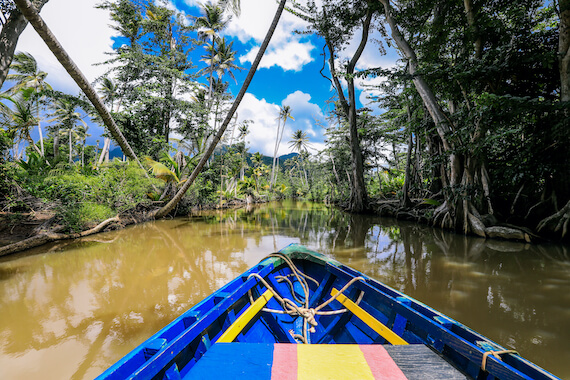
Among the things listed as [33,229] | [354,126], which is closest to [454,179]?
[354,126]

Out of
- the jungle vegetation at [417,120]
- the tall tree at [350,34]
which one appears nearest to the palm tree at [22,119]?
the jungle vegetation at [417,120]

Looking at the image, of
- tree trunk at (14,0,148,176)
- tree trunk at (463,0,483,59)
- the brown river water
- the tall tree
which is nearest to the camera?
the brown river water

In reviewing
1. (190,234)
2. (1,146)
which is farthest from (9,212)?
(190,234)

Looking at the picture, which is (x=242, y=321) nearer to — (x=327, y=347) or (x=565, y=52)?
(x=327, y=347)

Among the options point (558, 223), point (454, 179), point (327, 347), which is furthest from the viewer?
point (454, 179)

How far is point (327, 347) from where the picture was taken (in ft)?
4.25

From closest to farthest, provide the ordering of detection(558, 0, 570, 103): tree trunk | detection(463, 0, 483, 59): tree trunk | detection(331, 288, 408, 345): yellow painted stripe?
detection(331, 288, 408, 345): yellow painted stripe, detection(558, 0, 570, 103): tree trunk, detection(463, 0, 483, 59): tree trunk

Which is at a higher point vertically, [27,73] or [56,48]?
[27,73]

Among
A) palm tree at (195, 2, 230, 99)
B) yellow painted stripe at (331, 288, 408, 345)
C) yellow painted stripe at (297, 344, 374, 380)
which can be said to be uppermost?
palm tree at (195, 2, 230, 99)

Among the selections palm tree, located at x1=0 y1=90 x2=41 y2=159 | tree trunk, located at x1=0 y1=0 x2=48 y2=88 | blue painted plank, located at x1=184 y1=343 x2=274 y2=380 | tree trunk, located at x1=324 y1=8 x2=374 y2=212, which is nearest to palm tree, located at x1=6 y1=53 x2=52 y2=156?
palm tree, located at x1=0 y1=90 x2=41 y2=159

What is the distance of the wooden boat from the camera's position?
1.06 meters

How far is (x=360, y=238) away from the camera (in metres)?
7.05

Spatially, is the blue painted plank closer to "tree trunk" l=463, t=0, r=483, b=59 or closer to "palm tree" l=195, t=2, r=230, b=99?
"tree trunk" l=463, t=0, r=483, b=59

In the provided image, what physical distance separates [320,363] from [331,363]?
0.06 m
